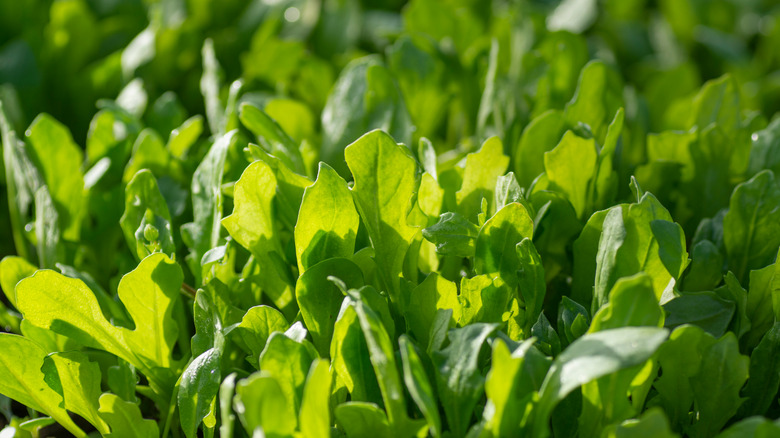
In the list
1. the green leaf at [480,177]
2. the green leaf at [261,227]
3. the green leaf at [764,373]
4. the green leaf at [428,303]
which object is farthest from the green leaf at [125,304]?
the green leaf at [764,373]

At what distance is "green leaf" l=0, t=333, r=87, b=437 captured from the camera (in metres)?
1.10

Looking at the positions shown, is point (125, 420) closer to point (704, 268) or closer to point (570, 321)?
point (570, 321)

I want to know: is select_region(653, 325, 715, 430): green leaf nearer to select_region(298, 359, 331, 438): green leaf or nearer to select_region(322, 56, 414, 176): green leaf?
select_region(298, 359, 331, 438): green leaf

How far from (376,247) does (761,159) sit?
0.80m

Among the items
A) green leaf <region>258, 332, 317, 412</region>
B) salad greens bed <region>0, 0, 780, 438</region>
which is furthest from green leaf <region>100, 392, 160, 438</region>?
green leaf <region>258, 332, 317, 412</region>

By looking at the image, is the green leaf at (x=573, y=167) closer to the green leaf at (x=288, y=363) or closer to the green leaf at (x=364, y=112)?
the green leaf at (x=364, y=112)

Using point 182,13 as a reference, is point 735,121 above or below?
below

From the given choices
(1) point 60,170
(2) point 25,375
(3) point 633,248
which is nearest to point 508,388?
(3) point 633,248

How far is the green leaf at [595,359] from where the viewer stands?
0.81 m

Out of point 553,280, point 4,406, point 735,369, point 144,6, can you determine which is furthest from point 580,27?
point 4,406

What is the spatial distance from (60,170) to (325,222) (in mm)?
661

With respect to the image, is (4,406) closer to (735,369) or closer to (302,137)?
(302,137)

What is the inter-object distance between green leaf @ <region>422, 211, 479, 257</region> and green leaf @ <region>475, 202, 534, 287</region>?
1 cm

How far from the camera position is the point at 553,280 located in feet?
4.33
